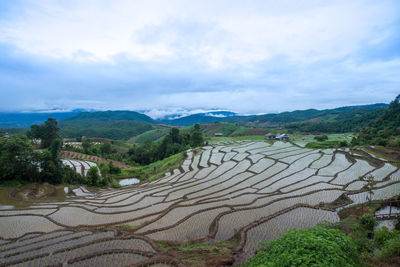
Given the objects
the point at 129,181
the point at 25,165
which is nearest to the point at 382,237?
the point at 25,165

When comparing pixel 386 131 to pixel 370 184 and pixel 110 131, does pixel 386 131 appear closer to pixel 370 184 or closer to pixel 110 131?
pixel 370 184

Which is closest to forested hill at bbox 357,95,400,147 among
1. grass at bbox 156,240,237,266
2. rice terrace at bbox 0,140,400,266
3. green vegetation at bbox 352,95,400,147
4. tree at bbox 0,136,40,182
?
green vegetation at bbox 352,95,400,147

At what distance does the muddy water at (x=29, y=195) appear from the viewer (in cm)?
2297

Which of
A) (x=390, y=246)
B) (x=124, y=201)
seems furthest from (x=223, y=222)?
(x=124, y=201)

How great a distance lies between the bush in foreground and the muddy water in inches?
1111

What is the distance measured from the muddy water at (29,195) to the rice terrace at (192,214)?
1.34 meters

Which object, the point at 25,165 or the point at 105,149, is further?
the point at 105,149

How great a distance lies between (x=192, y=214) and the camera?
1750 centimetres

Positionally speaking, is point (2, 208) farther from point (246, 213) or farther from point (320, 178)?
point (320, 178)

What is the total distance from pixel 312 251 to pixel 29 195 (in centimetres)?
3554

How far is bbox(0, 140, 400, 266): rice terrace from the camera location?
1168 centimetres

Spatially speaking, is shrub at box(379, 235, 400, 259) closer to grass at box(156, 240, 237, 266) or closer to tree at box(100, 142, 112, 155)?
grass at box(156, 240, 237, 266)

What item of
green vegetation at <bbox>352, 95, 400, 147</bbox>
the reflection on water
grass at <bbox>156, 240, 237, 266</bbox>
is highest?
green vegetation at <bbox>352, 95, 400, 147</bbox>

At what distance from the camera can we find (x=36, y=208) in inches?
847
